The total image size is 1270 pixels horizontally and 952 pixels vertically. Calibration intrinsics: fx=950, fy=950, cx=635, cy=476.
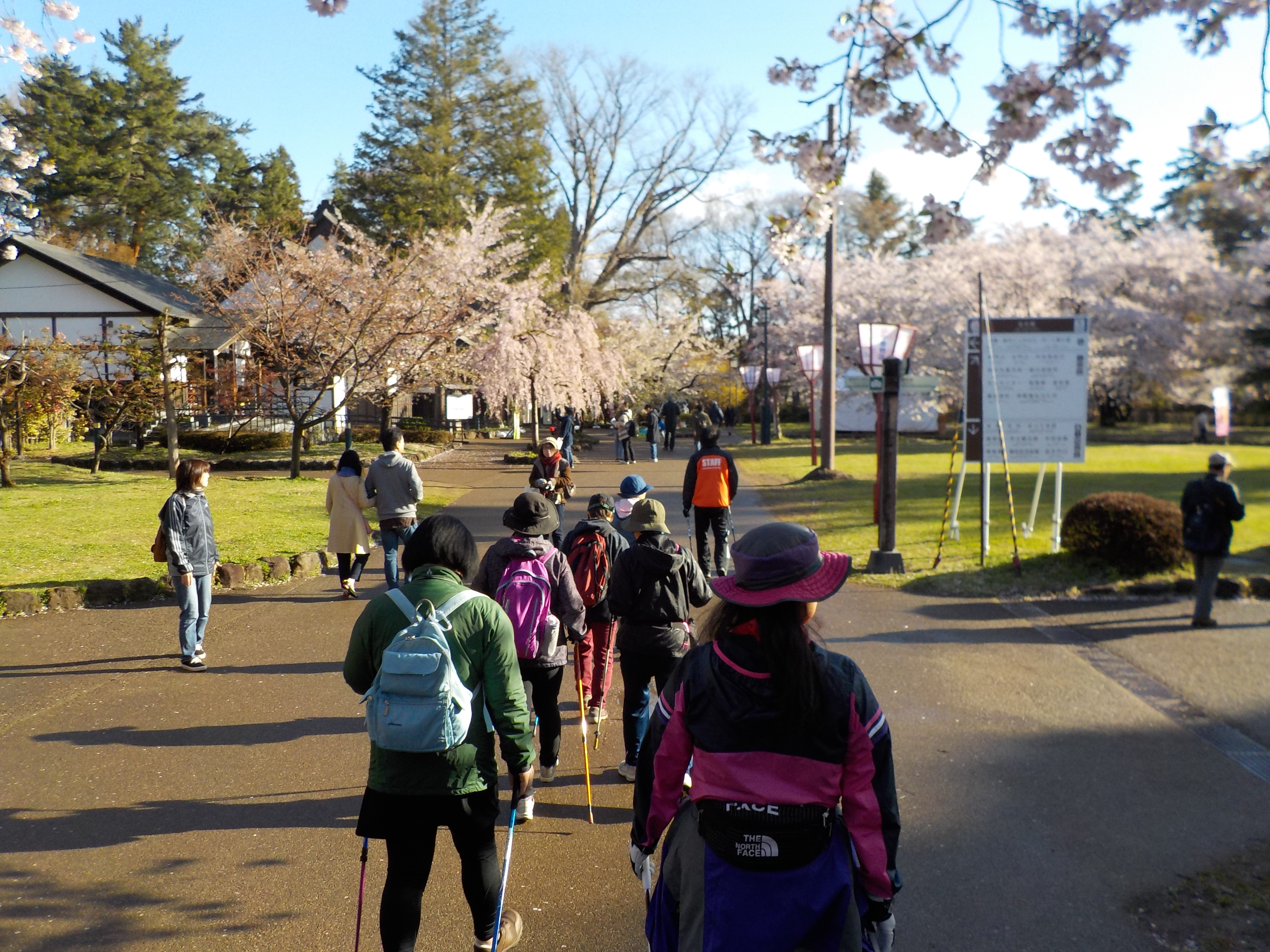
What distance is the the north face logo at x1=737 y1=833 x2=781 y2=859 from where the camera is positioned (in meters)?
2.42

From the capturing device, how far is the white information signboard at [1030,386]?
12.5m

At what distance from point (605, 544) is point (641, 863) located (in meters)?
3.11

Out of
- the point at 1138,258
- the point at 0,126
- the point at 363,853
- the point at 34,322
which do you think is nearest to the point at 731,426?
the point at 1138,258

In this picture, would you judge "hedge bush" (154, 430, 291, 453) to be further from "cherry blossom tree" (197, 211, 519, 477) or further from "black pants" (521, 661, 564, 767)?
"black pants" (521, 661, 564, 767)

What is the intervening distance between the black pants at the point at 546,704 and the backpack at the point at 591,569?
2.27ft

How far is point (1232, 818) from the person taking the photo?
496 cm

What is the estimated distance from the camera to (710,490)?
10391mm

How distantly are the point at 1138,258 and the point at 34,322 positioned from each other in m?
44.7

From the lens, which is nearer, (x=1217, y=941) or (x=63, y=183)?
(x=1217, y=941)

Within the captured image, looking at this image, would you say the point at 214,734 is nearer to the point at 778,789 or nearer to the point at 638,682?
the point at 638,682

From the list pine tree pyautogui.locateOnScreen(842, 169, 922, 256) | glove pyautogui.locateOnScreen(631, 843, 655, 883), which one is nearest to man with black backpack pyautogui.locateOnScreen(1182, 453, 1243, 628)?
glove pyautogui.locateOnScreen(631, 843, 655, 883)

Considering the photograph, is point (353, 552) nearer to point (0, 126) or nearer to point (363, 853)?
point (363, 853)

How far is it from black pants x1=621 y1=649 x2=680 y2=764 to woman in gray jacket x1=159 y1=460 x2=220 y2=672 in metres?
3.80

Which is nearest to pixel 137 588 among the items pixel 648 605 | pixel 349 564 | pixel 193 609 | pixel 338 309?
pixel 349 564
